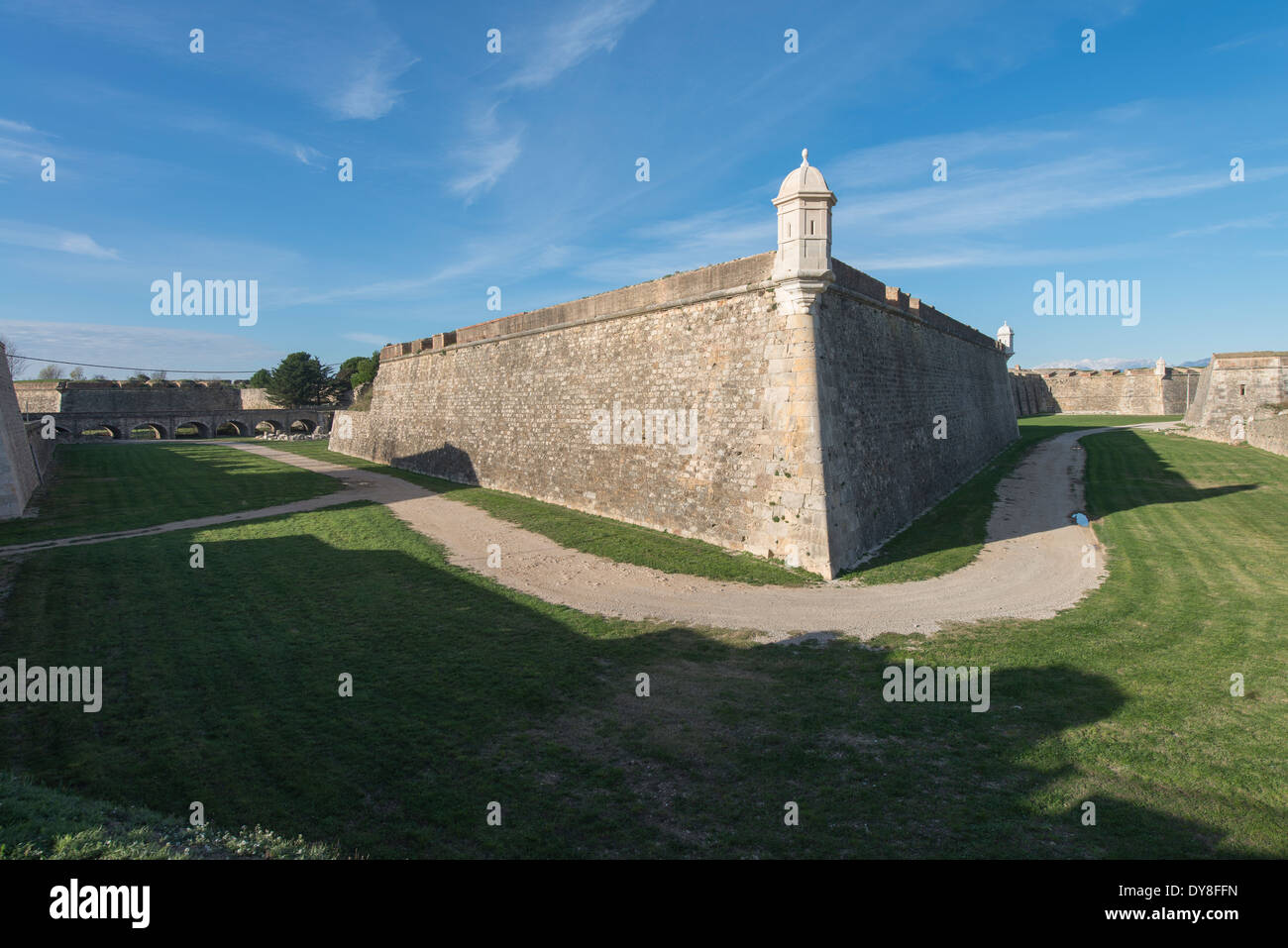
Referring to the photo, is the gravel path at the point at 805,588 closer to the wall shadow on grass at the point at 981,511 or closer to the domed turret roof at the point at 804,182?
the wall shadow on grass at the point at 981,511

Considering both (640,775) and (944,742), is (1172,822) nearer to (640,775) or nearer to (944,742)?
(944,742)

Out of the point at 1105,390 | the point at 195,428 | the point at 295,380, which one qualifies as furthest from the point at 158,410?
the point at 1105,390

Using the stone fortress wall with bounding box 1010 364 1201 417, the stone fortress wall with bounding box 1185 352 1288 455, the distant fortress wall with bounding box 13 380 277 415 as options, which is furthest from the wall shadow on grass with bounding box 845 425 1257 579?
the distant fortress wall with bounding box 13 380 277 415

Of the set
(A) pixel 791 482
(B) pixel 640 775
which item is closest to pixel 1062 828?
(B) pixel 640 775

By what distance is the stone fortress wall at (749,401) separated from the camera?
13.1 metres

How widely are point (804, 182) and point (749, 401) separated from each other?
483cm

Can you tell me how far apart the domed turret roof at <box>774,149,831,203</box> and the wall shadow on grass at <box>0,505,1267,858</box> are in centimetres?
930

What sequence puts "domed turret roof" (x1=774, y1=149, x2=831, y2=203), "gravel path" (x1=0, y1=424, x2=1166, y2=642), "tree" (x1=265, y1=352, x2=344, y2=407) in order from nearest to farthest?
"gravel path" (x1=0, y1=424, x2=1166, y2=642), "domed turret roof" (x1=774, y1=149, x2=831, y2=203), "tree" (x1=265, y1=352, x2=344, y2=407)

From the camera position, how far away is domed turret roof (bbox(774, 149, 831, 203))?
41.3 feet

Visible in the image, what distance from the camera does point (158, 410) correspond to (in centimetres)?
5431

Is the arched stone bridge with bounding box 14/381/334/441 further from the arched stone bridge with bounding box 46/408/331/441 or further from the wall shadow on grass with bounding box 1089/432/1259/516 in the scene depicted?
the wall shadow on grass with bounding box 1089/432/1259/516

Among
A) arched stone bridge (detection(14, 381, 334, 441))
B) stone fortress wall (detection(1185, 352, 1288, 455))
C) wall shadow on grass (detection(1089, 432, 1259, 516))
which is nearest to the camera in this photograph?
wall shadow on grass (detection(1089, 432, 1259, 516))
